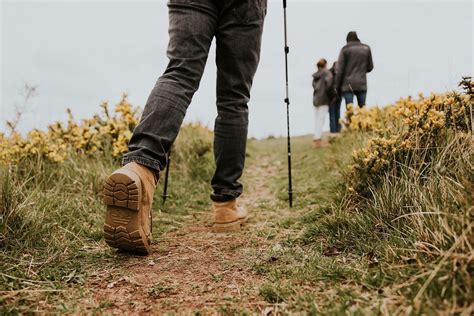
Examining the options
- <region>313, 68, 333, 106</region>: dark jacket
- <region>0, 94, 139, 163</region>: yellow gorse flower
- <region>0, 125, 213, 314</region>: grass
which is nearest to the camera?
<region>0, 125, 213, 314</region>: grass

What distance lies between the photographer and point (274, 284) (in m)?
1.50

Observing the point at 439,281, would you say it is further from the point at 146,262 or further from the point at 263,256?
the point at 146,262

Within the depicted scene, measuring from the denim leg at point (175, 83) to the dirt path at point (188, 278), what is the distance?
478mm

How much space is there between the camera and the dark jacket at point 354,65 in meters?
7.36

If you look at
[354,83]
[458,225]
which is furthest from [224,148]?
[354,83]

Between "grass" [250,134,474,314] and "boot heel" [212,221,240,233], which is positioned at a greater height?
"grass" [250,134,474,314]

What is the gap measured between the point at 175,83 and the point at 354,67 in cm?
608

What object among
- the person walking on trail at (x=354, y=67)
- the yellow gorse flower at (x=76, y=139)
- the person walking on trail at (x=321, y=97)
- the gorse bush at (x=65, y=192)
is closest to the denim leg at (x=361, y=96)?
the person walking on trail at (x=354, y=67)

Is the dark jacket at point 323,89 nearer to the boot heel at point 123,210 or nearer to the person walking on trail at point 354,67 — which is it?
the person walking on trail at point 354,67

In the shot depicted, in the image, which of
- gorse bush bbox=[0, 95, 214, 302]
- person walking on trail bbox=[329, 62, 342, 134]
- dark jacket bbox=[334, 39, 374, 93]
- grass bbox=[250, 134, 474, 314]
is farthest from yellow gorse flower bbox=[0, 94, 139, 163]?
person walking on trail bbox=[329, 62, 342, 134]

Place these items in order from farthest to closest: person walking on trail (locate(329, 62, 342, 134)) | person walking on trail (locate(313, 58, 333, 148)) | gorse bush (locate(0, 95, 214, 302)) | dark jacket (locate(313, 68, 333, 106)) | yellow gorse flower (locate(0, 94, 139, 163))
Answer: person walking on trail (locate(329, 62, 342, 134))
dark jacket (locate(313, 68, 333, 106))
person walking on trail (locate(313, 58, 333, 148))
yellow gorse flower (locate(0, 94, 139, 163))
gorse bush (locate(0, 95, 214, 302))

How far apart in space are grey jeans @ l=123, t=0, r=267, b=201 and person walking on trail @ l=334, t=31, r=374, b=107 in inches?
210

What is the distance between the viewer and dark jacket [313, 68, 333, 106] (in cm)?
834

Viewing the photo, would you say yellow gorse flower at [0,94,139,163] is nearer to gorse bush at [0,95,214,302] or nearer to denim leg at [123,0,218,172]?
gorse bush at [0,95,214,302]
